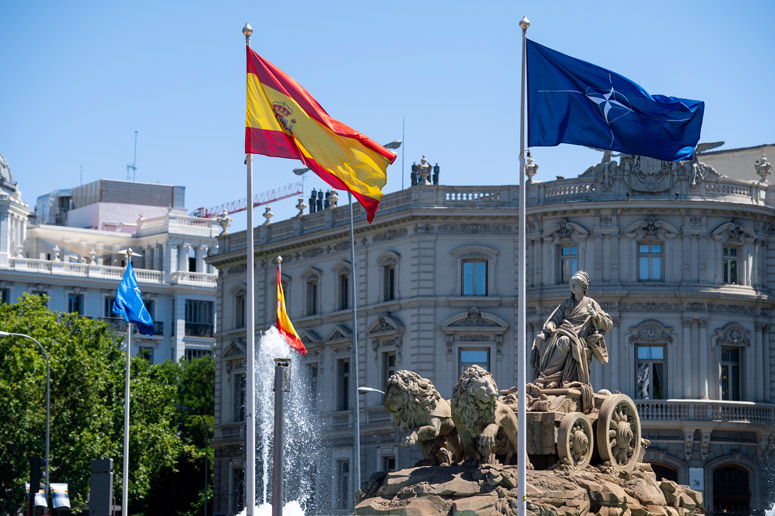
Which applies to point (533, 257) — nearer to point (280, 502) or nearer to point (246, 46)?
point (246, 46)

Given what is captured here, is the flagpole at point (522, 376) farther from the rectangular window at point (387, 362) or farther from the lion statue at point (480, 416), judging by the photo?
the rectangular window at point (387, 362)

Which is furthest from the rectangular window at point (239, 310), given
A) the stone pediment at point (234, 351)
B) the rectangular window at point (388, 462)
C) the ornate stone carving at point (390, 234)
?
the rectangular window at point (388, 462)

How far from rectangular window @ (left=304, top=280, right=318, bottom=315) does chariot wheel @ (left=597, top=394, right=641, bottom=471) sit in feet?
137

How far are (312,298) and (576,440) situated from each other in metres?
43.9

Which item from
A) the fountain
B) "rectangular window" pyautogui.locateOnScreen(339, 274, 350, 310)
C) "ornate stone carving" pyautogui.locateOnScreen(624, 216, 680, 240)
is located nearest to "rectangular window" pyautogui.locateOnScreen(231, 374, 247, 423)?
the fountain

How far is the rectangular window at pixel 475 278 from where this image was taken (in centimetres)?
6406

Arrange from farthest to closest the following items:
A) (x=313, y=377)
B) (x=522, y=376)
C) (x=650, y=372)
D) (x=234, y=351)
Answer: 1. (x=234, y=351)
2. (x=313, y=377)
3. (x=650, y=372)
4. (x=522, y=376)

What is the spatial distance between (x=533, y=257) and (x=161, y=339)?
41.4 metres

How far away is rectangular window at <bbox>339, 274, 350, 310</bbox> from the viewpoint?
67.8m

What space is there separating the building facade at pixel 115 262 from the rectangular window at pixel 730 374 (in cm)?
4332

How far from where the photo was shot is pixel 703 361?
6109 centimetres

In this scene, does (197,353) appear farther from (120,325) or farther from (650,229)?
(650,229)

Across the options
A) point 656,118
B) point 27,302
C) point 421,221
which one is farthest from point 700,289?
point 656,118

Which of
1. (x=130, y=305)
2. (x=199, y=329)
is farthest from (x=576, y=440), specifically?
(x=199, y=329)
